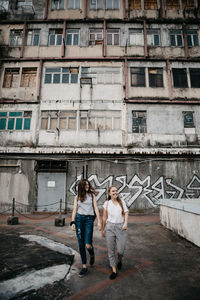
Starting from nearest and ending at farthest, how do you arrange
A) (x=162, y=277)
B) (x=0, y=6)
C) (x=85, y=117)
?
1. (x=162, y=277)
2. (x=85, y=117)
3. (x=0, y=6)

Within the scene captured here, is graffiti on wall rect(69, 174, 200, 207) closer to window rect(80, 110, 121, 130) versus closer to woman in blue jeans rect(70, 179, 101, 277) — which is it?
window rect(80, 110, 121, 130)

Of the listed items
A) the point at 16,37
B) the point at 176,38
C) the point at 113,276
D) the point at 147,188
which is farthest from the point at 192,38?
the point at 113,276

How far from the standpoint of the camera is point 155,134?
13.8 meters

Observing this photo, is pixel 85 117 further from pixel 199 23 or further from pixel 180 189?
pixel 199 23

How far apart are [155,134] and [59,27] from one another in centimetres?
1232

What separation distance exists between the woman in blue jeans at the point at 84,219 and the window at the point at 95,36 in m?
15.0

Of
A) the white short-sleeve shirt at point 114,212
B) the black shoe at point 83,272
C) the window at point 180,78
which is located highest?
the window at point 180,78

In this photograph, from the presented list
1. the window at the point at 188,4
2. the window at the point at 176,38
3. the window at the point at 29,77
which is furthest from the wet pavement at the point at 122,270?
the window at the point at 188,4

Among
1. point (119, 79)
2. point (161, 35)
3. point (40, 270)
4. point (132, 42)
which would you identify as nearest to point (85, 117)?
point (119, 79)

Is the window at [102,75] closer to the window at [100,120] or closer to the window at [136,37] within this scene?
the window at [100,120]

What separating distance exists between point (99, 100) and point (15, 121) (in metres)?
6.66

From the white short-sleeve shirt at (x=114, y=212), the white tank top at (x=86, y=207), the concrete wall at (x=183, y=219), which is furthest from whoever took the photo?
the concrete wall at (x=183, y=219)

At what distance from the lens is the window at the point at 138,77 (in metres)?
14.7

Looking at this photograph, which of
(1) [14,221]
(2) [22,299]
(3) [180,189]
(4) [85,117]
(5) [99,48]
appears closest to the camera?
(2) [22,299]
